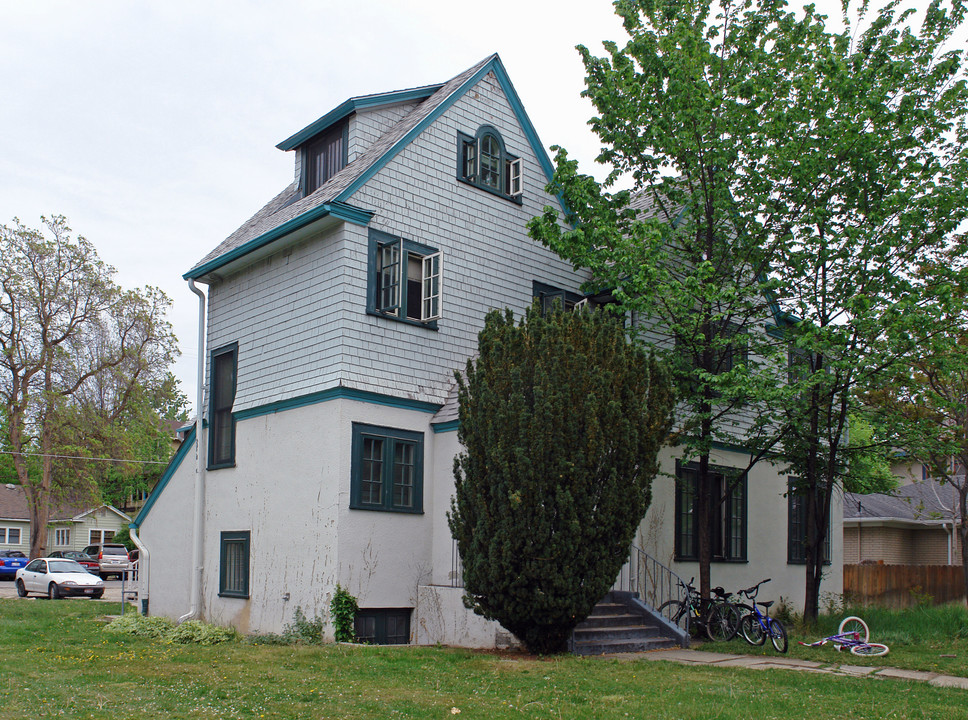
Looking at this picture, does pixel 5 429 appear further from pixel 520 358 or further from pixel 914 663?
pixel 914 663

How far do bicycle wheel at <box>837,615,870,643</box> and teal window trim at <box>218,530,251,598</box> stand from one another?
937 centimetres

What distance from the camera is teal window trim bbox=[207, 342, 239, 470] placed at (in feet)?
55.5

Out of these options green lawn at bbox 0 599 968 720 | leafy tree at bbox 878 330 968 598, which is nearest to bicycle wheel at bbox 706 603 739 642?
green lawn at bbox 0 599 968 720

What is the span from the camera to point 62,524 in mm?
61219

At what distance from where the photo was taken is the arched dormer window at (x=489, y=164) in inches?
669

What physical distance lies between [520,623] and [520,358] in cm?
329

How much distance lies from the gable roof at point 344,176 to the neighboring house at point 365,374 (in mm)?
43

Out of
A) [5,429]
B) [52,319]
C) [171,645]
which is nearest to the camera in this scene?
[171,645]

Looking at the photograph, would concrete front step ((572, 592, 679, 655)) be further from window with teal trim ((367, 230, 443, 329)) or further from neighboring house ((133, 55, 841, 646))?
window with teal trim ((367, 230, 443, 329))

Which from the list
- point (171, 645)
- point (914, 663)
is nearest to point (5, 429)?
point (171, 645)

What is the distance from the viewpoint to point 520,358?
11.8 m

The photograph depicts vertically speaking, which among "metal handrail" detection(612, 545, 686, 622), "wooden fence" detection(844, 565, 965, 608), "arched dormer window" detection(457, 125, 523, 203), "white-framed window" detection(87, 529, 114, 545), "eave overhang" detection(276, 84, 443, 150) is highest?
"eave overhang" detection(276, 84, 443, 150)

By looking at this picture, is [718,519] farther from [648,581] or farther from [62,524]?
[62,524]

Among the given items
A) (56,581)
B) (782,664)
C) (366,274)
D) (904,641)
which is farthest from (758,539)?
(56,581)
